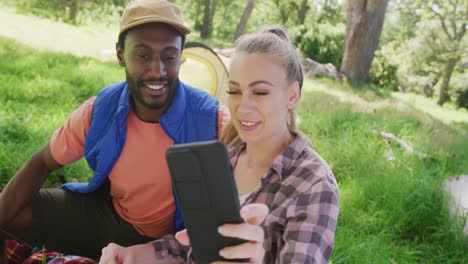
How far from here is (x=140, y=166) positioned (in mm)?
2041

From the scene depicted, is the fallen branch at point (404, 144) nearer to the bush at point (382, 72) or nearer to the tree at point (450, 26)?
the bush at point (382, 72)

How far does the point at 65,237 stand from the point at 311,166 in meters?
1.59

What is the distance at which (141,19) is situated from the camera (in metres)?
1.89

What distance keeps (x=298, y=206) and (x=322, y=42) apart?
14815mm

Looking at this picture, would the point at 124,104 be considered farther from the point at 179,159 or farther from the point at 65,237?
the point at 179,159

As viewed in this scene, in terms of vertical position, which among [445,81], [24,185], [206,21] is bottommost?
[445,81]

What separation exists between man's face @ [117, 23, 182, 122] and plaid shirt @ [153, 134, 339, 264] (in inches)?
30.2

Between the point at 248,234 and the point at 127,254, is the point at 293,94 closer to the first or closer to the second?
the point at 248,234

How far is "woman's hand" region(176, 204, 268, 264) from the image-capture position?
0.94 metres

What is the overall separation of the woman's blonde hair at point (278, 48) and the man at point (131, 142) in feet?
1.89

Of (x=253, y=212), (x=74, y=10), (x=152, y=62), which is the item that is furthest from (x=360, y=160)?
(x=74, y=10)

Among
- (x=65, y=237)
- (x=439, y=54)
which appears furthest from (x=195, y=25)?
(x=65, y=237)

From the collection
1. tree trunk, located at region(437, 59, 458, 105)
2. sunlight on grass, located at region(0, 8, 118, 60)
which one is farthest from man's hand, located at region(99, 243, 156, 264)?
tree trunk, located at region(437, 59, 458, 105)

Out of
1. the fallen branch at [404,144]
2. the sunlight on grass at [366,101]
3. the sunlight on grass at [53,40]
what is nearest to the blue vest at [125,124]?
the fallen branch at [404,144]
